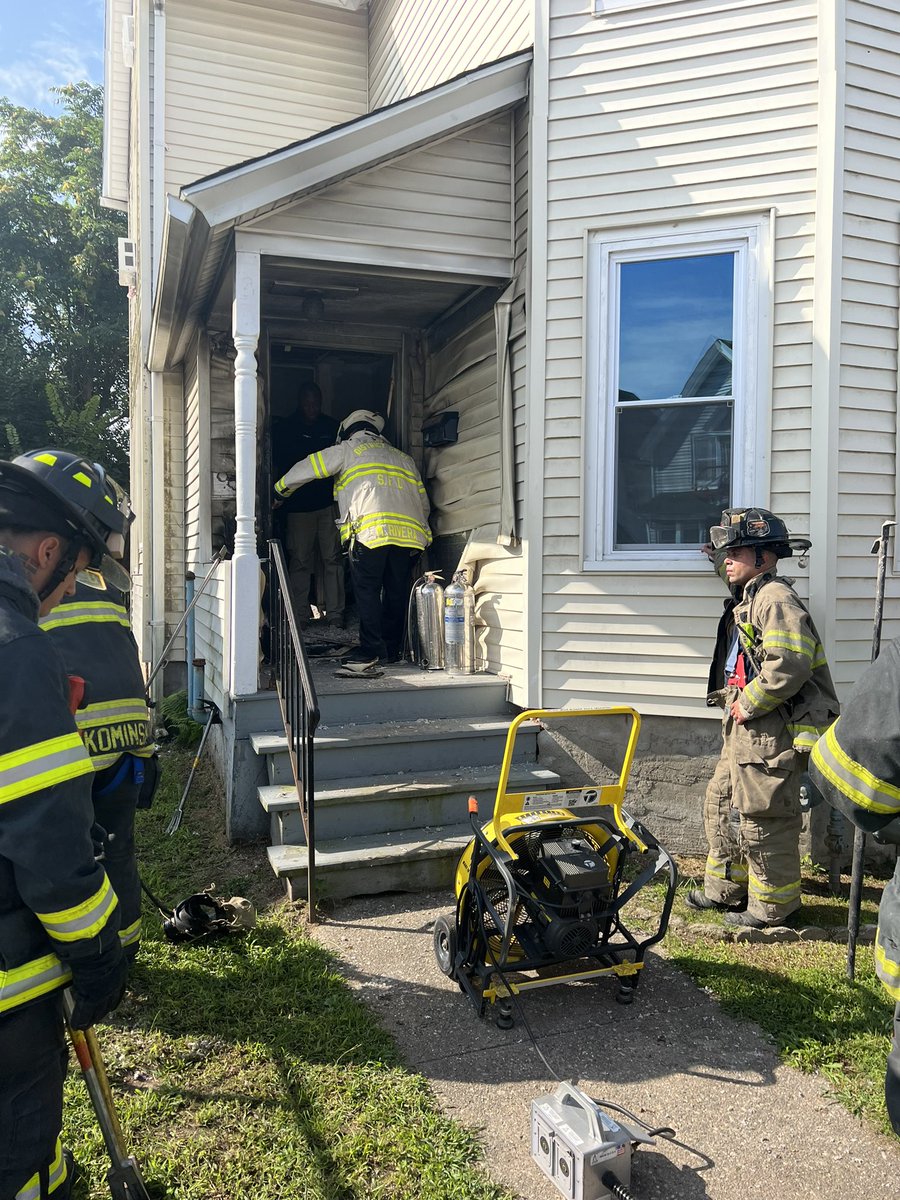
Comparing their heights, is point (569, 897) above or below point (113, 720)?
below

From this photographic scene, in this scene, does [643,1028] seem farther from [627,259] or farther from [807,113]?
[807,113]

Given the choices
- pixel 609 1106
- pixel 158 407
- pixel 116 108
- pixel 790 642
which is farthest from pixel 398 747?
pixel 116 108

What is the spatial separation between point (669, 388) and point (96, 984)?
4769 mm

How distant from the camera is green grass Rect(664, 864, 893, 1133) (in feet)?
10.2

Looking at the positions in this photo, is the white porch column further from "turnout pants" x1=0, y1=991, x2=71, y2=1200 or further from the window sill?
"turnout pants" x1=0, y1=991, x2=71, y2=1200

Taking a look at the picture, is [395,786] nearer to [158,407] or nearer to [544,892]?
[544,892]

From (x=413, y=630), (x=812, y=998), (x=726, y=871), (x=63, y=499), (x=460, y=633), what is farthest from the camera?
(x=413, y=630)

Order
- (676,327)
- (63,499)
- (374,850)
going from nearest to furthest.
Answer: (63,499)
(374,850)
(676,327)

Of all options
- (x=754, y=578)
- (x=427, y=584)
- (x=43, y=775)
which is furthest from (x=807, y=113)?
(x=43, y=775)

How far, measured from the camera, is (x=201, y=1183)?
258cm

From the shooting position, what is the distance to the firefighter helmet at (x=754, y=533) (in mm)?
4328

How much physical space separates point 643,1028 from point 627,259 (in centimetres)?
453

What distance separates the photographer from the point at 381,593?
6957 mm

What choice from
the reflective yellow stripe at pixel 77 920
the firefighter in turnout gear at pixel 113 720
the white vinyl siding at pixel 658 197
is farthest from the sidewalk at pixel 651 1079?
the white vinyl siding at pixel 658 197
